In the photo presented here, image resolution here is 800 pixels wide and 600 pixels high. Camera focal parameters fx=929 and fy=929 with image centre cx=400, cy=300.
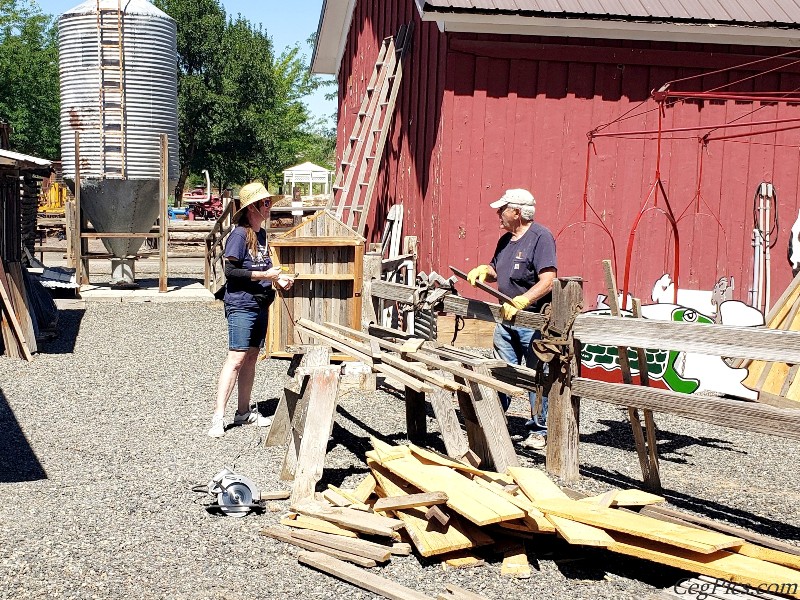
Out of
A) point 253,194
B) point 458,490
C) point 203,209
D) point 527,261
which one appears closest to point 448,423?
point 458,490

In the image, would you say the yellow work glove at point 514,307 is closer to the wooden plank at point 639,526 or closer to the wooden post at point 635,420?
the wooden post at point 635,420

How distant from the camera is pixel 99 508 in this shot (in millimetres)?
5410

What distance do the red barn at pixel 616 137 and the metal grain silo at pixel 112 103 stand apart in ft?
22.9

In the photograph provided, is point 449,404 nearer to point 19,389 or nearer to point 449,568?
point 449,568

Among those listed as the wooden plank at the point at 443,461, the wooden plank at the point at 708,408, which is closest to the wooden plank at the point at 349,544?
the wooden plank at the point at 443,461

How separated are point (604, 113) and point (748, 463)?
5978mm

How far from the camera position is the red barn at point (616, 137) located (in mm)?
11461

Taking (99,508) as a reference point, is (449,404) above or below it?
above

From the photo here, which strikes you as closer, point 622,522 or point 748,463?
point 622,522

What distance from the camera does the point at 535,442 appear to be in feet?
22.8

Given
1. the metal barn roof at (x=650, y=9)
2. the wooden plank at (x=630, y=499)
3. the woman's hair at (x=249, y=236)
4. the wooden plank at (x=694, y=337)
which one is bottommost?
the wooden plank at (x=630, y=499)

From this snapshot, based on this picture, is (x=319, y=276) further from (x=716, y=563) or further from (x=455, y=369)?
(x=716, y=563)

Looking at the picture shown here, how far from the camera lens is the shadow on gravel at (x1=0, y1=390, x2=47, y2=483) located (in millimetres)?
6105

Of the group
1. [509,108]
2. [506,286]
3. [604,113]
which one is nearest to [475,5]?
[509,108]
